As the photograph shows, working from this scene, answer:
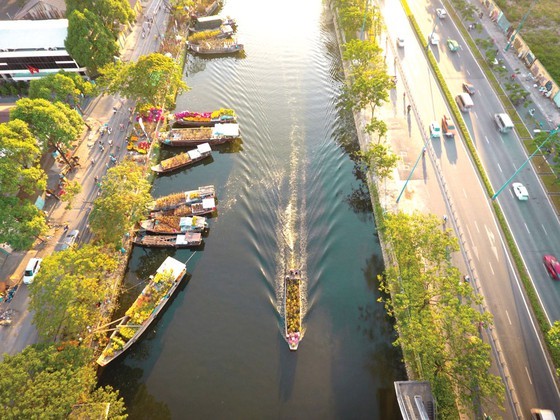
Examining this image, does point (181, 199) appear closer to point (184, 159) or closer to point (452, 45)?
point (184, 159)

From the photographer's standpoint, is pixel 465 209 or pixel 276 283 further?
pixel 465 209

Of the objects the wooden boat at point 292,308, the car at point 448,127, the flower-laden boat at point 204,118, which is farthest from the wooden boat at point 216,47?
the wooden boat at point 292,308

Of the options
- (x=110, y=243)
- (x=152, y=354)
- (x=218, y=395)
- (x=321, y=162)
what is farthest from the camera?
(x=321, y=162)

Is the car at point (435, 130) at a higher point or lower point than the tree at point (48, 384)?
higher

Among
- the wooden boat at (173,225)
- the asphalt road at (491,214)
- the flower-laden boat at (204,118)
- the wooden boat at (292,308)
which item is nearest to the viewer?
the asphalt road at (491,214)

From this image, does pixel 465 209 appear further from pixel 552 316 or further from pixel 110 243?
pixel 110 243

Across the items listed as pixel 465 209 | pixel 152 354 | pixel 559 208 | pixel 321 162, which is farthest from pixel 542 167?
pixel 152 354

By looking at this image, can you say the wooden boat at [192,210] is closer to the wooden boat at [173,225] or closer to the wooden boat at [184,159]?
the wooden boat at [173,225]
